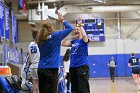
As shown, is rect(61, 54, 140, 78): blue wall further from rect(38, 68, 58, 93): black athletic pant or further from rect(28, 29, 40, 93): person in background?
rect(38, 68, 58, 93): black athletic pant

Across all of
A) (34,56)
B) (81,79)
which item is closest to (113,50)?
(81,79)

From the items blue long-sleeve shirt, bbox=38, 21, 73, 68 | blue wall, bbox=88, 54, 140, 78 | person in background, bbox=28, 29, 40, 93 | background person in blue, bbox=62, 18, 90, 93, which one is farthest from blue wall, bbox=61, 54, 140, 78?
blue long-sleeve shirt, bbox=38, 21, 73, 68

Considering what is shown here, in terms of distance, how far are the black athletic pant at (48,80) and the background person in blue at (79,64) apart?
1.48 metres

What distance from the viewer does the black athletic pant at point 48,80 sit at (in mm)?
5371

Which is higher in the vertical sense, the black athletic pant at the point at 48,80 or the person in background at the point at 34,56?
the person in background at the point at 34,56

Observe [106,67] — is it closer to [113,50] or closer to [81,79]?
[113,50]

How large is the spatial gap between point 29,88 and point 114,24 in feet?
73.2

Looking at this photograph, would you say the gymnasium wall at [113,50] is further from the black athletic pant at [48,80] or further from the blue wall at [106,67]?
the black athletic pant at [48,80]

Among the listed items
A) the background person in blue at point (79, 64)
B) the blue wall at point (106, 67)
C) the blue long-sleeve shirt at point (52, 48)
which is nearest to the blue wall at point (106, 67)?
the blue wall at point (106, 67)

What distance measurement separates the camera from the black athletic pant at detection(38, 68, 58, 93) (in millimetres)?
5371

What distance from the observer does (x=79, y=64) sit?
6.88 meters

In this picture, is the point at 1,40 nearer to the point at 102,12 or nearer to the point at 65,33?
the point at 65,33

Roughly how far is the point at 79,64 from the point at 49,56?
1.52 m

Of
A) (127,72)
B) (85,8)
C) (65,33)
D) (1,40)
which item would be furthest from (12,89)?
(127,72)
